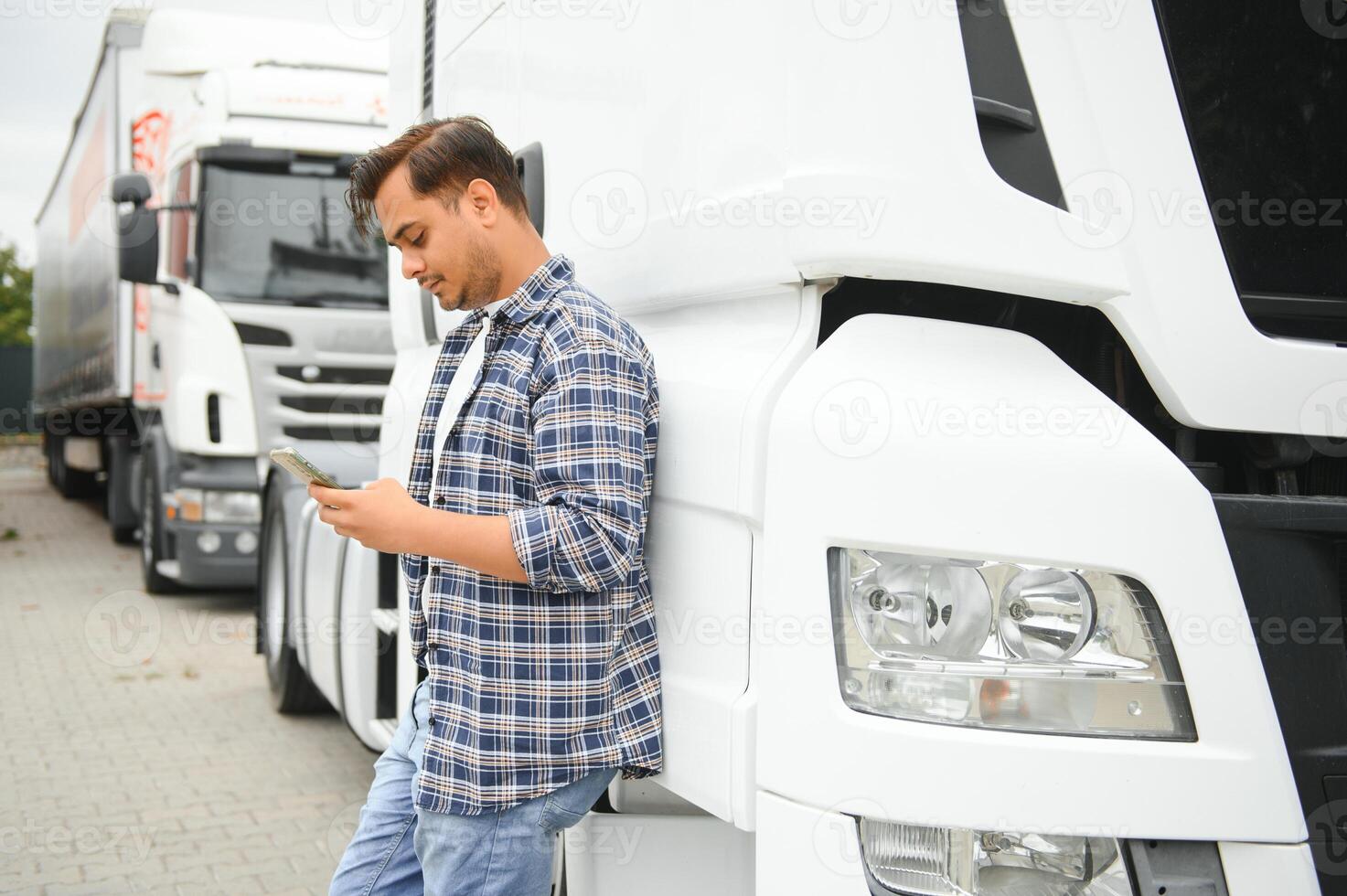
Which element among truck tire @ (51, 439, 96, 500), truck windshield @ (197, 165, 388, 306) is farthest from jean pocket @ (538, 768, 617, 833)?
truck tire @ (51, 439, 96, 500)

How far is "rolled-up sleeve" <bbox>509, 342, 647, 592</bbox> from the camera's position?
5.68 ft

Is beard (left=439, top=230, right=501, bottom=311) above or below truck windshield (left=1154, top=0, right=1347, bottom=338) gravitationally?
below

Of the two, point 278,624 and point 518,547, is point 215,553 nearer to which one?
point 278,624

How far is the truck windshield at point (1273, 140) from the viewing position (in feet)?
6.17

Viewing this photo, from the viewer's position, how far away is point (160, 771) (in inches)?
197

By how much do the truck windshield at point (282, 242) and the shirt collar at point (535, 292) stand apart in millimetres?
6069

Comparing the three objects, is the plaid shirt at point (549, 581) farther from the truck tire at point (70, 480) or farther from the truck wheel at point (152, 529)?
the truck tire at point (70, 480)

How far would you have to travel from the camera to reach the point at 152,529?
28.6ft

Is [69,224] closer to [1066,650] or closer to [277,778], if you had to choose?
[277,778]

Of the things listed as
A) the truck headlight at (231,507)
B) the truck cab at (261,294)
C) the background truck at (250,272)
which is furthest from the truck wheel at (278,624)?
the truck headlight at (231,507)

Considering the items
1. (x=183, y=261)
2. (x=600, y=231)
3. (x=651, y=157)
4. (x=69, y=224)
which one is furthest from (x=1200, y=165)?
(x=69, y=224)

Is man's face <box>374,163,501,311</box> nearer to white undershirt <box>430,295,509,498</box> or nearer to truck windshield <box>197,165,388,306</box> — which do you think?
white undershirt <box>430,295,509,498</box>

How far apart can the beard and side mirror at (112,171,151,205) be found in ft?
20.1

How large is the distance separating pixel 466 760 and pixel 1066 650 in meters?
0.89
